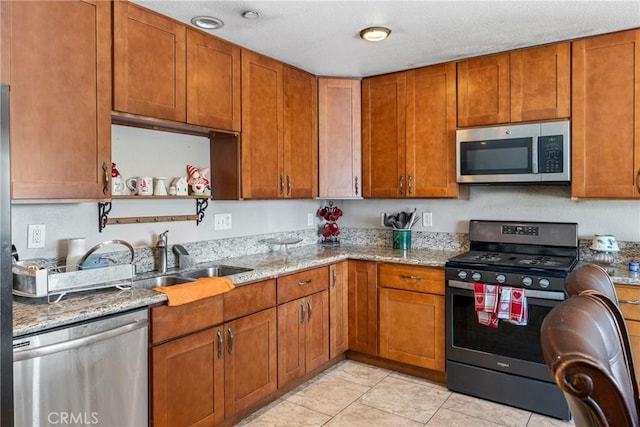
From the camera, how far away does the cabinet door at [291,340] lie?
109 inches

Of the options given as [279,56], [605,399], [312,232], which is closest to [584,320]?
[605,399]

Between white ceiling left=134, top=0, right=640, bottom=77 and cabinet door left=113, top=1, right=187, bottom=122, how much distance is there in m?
0.09

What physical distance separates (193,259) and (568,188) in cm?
263

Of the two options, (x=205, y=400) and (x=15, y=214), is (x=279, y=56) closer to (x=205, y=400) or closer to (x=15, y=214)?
(x=15, y=214)

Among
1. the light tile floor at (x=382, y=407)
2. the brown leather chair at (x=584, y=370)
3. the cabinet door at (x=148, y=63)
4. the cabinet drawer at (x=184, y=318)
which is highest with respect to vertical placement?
the cabinet door at (x=148, y=63)

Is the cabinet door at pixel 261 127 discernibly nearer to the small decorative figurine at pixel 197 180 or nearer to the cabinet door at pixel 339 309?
the small decorative figurine at pixel 197 180

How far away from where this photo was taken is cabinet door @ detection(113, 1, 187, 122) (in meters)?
2.12

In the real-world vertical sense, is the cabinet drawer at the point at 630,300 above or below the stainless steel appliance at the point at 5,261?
below

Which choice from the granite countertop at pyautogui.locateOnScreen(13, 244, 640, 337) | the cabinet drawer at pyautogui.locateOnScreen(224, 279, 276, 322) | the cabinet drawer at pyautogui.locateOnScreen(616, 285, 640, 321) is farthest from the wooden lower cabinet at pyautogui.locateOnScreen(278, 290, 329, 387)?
the cabinet drawer at pyautogui.locateOnScreen(616, 285, 640, 321)

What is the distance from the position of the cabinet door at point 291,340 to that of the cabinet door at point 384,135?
1191 millimetres

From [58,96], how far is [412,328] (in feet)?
8.42

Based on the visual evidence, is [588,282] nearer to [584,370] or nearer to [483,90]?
[584,370]

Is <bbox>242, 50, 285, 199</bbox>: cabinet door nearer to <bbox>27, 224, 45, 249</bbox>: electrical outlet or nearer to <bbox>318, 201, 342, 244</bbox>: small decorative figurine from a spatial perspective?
<bbox>318, 201, 342, 244</bbox>: small decorative figurine

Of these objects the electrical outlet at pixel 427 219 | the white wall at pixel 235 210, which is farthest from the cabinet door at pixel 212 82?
the electrical outlet at pixel 427 219
